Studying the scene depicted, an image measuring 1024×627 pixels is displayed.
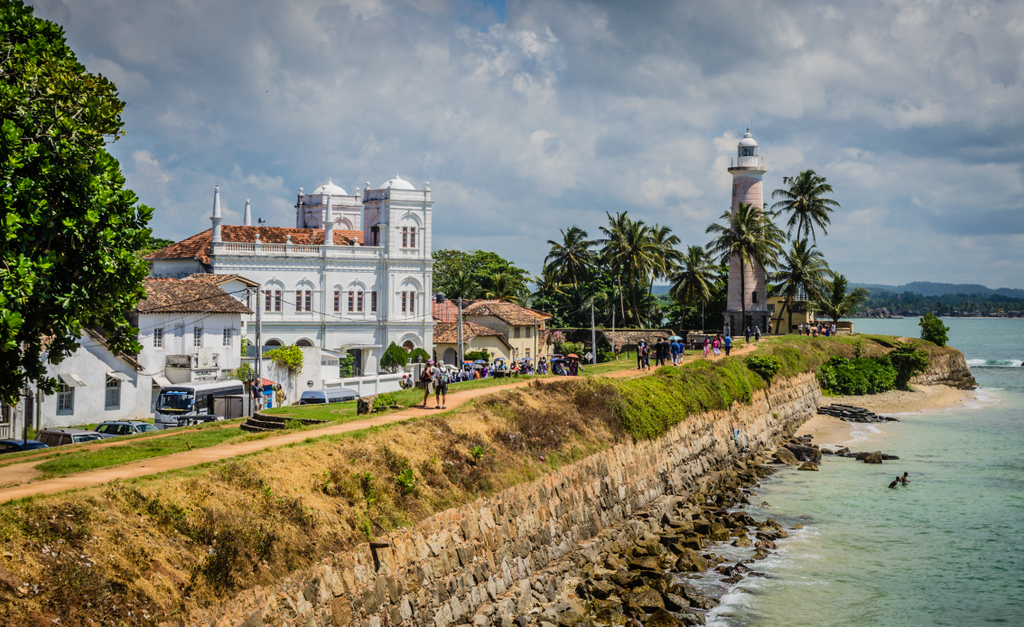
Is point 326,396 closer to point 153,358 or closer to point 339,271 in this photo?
point 153,358

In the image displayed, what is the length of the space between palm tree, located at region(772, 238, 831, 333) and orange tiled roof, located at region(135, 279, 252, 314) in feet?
153

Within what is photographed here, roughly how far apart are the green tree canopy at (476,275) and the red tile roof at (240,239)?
1719 centimetres

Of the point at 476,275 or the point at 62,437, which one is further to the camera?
the point at 476,275

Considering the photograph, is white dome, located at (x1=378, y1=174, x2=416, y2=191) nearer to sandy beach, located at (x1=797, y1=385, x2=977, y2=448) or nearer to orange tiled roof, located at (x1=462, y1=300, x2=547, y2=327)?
orange tiled roof, located at (x1=462, y1=300, x2=547, y2=327)

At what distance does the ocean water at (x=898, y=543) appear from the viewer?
2138 centimetres

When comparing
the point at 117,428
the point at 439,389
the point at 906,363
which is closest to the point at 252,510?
the point at 439,389

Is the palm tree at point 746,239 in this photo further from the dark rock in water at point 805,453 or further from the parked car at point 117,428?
the parked car at point 117,428

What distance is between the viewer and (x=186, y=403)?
119 ft

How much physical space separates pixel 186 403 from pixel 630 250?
1865 inches

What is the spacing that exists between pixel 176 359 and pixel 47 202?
90.3ft

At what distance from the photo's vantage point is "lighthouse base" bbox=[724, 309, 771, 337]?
68.9 m

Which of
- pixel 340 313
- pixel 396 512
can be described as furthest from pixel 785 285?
pixel 396 512

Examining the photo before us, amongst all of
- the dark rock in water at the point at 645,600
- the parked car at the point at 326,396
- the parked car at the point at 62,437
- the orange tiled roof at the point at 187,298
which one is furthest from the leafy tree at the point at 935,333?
the parked car at the point at 62,437

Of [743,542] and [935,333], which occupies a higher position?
[935,333]
